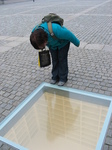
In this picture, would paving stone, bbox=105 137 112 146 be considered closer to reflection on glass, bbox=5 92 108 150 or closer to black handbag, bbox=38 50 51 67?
reflection on glass, bbox=5 92 108 150

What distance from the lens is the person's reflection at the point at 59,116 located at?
2523 mm

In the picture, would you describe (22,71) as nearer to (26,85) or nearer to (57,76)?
(26,85)

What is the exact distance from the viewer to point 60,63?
3.28 meters

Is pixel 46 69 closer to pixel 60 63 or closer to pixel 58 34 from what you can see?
pixel 60 63

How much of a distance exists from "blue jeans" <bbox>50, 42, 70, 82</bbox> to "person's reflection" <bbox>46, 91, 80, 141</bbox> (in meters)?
0.44

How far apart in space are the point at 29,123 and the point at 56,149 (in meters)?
0.64

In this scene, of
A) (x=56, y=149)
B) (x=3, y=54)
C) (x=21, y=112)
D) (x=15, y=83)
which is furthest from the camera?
(x=3, y=54)

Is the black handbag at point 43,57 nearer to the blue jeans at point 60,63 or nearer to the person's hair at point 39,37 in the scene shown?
the blue jeans at point 60,63

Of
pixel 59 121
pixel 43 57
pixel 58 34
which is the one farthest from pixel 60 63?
pixel 59 121

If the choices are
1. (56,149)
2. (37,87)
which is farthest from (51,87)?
(56,149)

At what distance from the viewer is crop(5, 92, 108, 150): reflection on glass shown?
7.62 feet

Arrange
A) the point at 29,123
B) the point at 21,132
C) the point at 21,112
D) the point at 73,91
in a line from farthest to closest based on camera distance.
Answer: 1. the point at 73,91
2. the point at 21,112
3. the point at 29,123
4. the point at 21,132

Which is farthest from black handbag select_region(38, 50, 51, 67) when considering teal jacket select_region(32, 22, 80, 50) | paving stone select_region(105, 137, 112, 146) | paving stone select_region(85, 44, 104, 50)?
paving stone select_region(85, 44, 104, 50)

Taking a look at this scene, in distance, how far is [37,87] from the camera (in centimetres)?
347
